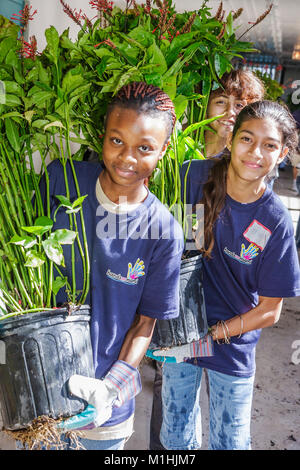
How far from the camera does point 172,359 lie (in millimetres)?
1179

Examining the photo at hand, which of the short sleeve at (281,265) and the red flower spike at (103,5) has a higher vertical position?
the red flower spike at (103,5)

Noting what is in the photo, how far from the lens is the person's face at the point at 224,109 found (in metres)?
1.48

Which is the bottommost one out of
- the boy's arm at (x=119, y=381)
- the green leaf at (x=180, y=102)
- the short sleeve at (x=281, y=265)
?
the boy's arm at (x=119, y=381)

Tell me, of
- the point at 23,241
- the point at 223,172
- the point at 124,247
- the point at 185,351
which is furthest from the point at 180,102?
the point at 185,351

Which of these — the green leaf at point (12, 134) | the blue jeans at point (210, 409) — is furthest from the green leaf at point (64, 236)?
the blue jeans at point (210, 409)

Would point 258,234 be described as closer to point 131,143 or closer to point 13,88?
point 131,143

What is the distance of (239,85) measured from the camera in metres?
1.49

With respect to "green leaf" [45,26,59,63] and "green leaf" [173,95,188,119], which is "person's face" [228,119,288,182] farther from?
"green leaf" [45,26,59,63]

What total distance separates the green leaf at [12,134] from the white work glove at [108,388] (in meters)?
0.49

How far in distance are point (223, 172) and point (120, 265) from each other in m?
0.43

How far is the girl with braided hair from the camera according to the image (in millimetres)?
905

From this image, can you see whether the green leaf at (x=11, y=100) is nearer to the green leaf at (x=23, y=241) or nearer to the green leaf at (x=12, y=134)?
the green leaf at (x=12, y=134)
